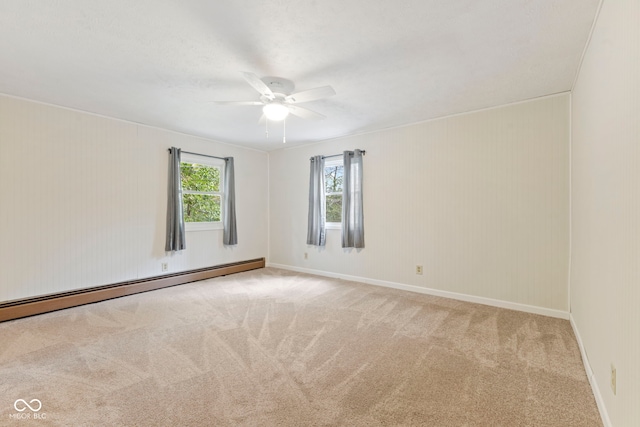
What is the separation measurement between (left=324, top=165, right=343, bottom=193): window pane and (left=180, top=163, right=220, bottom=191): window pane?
1.99 metres

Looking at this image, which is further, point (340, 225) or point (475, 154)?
point (340, 225)

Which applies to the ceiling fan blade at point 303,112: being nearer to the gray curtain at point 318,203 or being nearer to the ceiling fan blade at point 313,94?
the ceiling fan blade at point 313,94

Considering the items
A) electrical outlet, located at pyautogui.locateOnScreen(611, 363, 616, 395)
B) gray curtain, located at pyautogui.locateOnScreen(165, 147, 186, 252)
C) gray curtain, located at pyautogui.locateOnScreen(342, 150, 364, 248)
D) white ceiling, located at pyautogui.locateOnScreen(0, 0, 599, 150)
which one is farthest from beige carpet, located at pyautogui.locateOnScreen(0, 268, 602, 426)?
white ceiling, located at pyautogui.locateOnScreen(0, 0, 599, 150)

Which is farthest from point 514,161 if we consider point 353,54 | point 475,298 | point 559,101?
point 353,54

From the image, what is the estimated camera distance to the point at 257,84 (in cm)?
232

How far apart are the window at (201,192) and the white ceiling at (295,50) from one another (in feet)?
4.84

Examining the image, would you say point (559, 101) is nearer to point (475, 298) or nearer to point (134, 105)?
point (475, 298)

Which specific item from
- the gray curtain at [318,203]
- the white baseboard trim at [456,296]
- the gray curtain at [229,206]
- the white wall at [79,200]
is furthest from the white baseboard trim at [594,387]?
the white wall at [79,200]

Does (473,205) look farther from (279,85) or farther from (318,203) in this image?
(279,85)

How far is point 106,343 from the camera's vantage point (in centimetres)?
252

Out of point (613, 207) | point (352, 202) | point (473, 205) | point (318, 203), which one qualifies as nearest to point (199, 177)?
point (318, 203)

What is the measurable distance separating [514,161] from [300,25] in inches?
111

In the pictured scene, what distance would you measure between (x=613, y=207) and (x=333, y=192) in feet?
12.7

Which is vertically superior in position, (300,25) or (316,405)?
(300,25)
